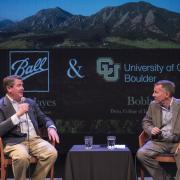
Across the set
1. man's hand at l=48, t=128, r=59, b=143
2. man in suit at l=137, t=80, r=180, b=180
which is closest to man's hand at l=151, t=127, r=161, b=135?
man in suit at l=137, t=80, r=180, b=180

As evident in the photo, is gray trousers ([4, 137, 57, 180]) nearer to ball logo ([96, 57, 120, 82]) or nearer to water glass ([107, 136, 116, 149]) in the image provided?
water glass ([107, 136, 116, 149])

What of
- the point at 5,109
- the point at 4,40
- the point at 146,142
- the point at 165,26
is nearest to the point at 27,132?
the point at 5,109

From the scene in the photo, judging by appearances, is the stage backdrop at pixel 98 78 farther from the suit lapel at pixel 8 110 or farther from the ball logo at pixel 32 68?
the suit lapel at pixel 8 110

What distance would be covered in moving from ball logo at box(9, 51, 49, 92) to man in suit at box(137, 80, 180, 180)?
186cm

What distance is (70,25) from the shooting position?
24.9 ft

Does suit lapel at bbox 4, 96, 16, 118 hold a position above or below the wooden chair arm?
above

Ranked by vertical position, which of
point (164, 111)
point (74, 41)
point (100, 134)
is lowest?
point (100, 134)

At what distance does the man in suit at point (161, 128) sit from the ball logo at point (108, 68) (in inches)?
54.6

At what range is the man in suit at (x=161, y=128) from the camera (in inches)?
232

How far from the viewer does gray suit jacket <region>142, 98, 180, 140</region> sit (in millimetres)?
5973

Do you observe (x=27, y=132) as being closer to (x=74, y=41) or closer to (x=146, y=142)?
(x=146, y=142)

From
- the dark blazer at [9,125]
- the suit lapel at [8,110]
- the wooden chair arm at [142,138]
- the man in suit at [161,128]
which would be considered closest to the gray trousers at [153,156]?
the man in suit at [161,128]

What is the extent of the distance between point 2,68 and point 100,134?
5.25 ft

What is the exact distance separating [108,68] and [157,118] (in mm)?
1550
